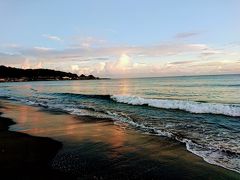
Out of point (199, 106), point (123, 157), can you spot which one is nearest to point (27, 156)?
point (123, 157)

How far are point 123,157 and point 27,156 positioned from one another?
9.87 ft

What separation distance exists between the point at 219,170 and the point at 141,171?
6.90 feet

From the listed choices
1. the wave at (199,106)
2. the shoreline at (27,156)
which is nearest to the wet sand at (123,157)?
the shoreline at (27,156)

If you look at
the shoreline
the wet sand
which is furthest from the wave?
the shoreline

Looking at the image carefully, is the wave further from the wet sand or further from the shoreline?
the shoreline

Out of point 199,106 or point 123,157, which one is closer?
point 123,157

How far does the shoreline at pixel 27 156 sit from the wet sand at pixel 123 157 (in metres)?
0.15

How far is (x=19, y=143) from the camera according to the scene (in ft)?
35.1

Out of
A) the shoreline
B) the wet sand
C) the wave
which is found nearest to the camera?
the shoreline

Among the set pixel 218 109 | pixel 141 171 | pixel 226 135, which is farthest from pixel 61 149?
pixel 218 109

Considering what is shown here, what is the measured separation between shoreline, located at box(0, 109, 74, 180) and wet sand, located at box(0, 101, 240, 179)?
15cm

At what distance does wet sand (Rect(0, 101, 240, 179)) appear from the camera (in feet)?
24.5

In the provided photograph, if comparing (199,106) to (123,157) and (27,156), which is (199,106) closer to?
(123,157)

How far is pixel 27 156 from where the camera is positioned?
29.5 feet
